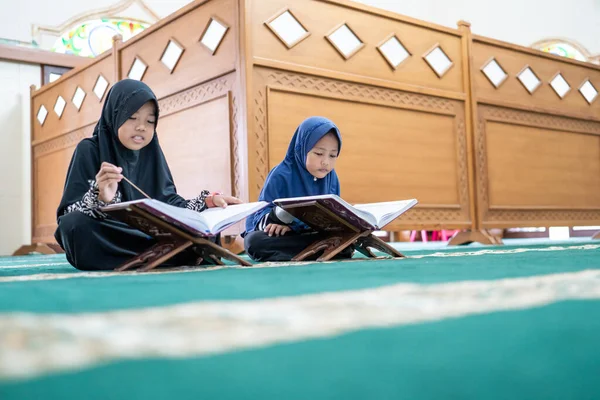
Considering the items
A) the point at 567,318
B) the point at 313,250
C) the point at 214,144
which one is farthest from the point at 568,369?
the point at 214,144

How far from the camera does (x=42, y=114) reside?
548cm

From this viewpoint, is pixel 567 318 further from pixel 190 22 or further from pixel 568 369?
pixel 190 22

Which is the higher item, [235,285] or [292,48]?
[292,48]

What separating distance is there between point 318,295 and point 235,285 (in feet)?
0.75

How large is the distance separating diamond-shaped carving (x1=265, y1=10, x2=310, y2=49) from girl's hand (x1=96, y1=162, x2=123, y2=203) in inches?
69.7

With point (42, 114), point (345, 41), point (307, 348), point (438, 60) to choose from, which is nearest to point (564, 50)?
point (438, 60)

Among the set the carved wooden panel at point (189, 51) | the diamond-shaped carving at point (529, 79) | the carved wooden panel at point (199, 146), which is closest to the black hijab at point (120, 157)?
the carved wooden panel at point (199, 146)

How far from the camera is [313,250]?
2.05m

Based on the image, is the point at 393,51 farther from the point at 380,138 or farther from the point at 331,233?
the point at 331,233

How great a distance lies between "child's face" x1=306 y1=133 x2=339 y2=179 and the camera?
2.32m

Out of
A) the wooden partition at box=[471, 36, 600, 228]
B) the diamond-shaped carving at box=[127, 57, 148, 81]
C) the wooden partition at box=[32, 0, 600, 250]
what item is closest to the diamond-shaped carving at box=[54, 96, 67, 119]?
the wooden partition at box=[32, 0, 600, 250]

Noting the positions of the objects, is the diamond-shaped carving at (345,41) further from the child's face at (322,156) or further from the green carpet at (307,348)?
the green carpet at (307,348)

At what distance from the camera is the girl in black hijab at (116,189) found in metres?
1.87

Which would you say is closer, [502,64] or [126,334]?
[126,334]
